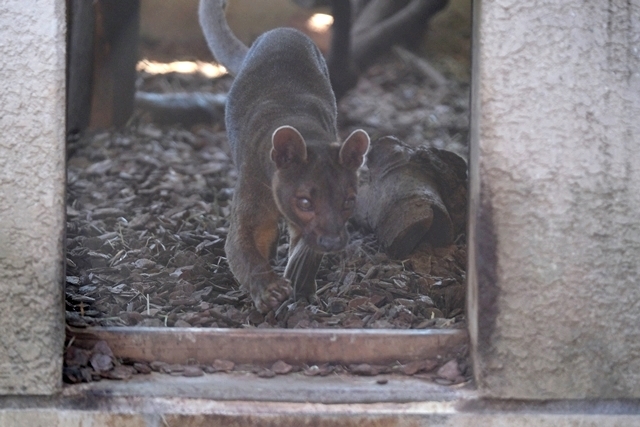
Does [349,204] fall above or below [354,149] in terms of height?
below

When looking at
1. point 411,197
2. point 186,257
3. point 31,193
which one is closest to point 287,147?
point 411,197

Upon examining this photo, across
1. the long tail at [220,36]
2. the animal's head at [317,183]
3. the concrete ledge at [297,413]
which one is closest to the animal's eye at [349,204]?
the animal's head at [317,183]

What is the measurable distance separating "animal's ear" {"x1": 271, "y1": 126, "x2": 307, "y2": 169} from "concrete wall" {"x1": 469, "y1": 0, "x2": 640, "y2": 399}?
120 centimetres

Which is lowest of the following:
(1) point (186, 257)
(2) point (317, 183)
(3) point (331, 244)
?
(1) point (186, 257)

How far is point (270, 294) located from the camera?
419 cm

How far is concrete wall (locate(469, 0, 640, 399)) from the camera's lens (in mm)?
3188

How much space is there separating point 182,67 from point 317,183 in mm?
6863

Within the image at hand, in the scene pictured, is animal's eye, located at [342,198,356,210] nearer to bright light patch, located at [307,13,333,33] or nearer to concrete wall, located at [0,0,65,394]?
concrete wall, located at [0,0,65,394]

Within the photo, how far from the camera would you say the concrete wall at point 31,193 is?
3.20 metres

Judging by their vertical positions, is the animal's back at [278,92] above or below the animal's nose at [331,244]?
above

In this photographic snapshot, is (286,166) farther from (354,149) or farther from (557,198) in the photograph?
(557,198)

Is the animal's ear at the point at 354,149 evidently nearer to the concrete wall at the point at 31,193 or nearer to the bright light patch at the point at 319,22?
the concrete wall at the point at 31,193

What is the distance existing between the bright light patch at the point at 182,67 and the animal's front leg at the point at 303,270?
6.15m

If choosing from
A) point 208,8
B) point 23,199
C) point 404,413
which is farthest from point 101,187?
point 404,413
